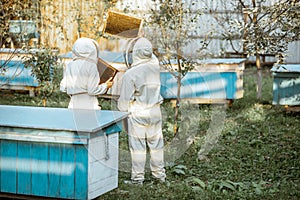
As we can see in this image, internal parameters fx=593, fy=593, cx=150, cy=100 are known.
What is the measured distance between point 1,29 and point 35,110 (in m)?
2.30

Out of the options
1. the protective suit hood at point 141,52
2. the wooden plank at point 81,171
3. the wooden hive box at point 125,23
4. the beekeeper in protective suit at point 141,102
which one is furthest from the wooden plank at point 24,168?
the wooden hive box at point 125,23

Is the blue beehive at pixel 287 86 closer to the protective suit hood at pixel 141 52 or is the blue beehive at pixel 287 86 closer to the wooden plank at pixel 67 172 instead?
the protective suit hood at pixel 141 52

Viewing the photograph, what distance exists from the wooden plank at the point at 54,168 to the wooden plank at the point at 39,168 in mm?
40

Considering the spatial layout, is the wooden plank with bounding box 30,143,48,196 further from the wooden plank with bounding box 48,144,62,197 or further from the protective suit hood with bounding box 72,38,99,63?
the protective suit hood with bounding box 72,38,99,63

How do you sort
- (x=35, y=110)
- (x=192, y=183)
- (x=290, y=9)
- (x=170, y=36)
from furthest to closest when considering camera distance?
(x=170, y=36), (x=192, y=183), (x=35, y=110), (x=290, y=9)

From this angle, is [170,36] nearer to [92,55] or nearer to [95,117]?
[92,55]

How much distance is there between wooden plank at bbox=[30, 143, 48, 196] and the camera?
540 centimetres

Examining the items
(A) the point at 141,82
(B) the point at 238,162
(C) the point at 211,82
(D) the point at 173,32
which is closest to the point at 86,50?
(A) the point at 141,82

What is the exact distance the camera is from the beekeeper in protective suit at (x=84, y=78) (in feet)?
21.3

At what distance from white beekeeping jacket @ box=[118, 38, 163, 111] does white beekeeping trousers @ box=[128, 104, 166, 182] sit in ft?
0.26

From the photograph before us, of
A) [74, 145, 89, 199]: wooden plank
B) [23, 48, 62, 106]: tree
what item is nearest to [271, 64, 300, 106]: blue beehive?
[23, 48, 62, 106]: tree

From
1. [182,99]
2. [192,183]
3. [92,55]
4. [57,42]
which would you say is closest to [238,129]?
[182,99]

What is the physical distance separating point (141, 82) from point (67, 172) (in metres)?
1.58

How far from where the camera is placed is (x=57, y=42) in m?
14.7
